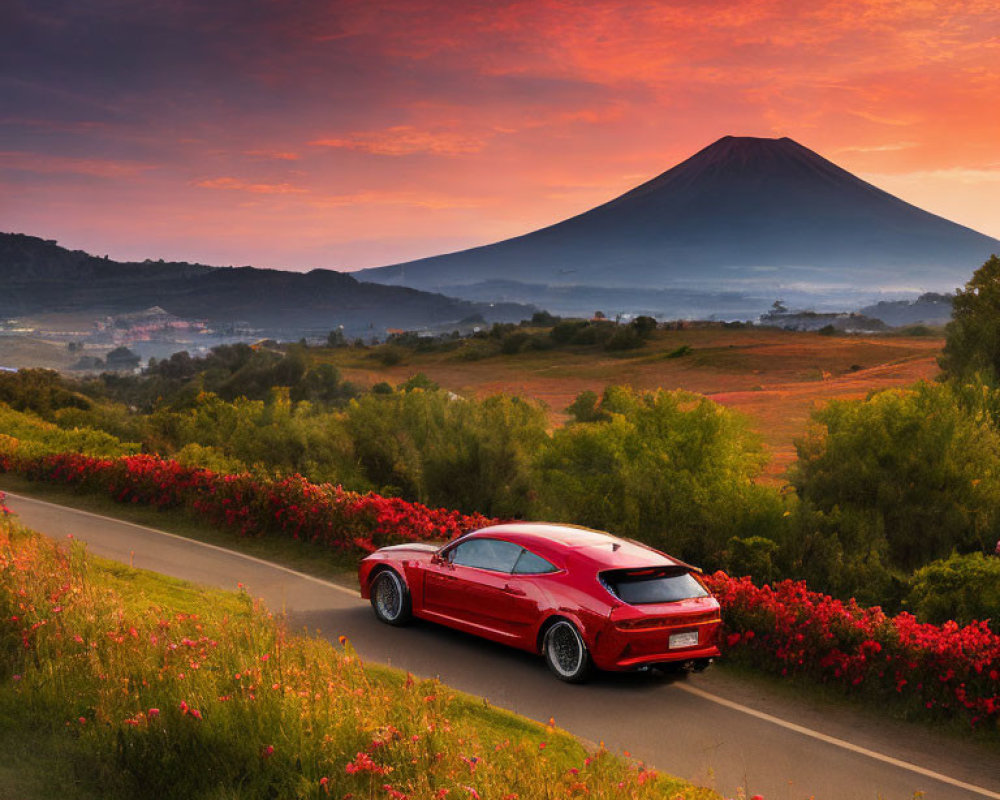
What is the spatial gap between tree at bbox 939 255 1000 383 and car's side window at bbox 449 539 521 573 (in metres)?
23.7

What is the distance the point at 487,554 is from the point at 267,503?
27.6 ft

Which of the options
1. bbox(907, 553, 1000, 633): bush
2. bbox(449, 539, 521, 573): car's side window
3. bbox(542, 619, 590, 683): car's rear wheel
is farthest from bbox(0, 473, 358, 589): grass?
bbox(907, 553, 1000, 633): bush

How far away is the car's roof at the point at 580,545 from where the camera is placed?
10406 millimetres

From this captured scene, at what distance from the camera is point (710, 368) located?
93375mm

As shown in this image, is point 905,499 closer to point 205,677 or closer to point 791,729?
point 791,729

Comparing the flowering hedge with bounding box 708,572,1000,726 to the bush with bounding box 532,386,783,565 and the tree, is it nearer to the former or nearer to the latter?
the bush with bounding box 532,386,783,565

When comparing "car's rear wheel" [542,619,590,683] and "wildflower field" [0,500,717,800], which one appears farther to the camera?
"car's rear wheel" [542,619,590,683]

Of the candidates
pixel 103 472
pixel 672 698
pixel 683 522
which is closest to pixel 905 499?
pixel 683 522

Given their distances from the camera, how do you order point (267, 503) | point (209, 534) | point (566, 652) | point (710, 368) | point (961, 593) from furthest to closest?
point (710, 368), point (209, 534), point (267, 503), point (961, 593), point (566, 652)

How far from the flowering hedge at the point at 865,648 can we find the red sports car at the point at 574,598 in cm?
63

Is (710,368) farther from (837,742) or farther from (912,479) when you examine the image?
(837,742)

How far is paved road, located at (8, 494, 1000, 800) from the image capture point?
27.2 feet

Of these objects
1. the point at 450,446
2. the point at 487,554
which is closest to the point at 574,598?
the point at 487,554

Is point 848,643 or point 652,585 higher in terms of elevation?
point 652,585
